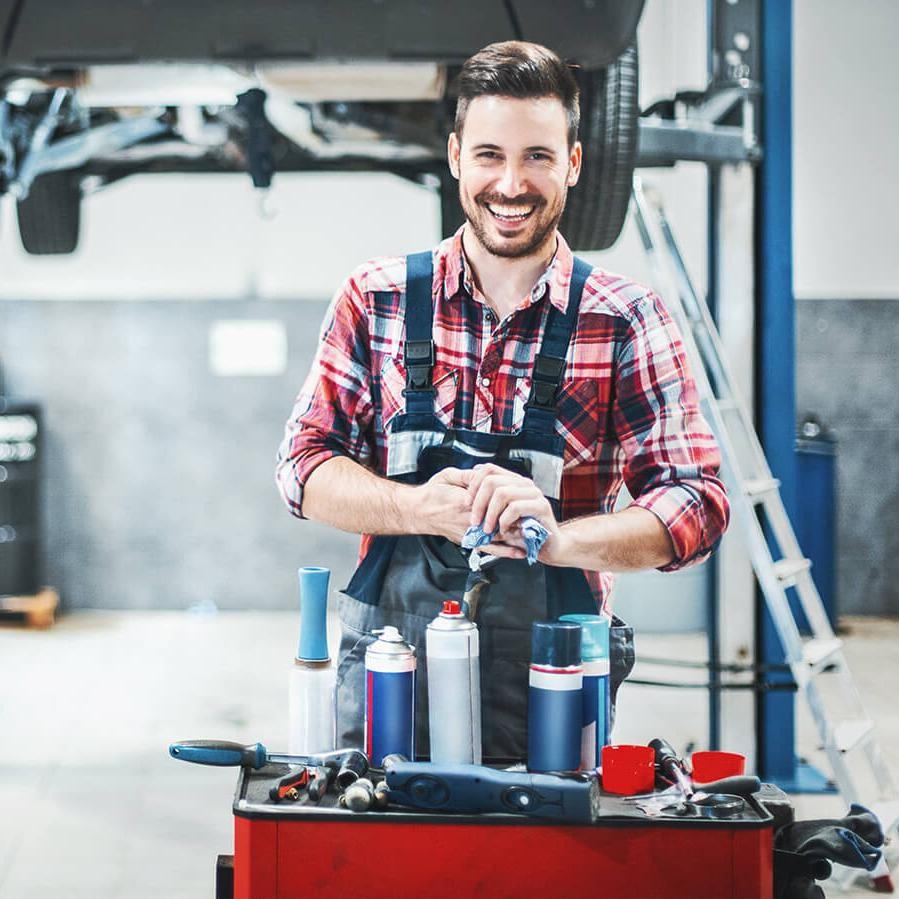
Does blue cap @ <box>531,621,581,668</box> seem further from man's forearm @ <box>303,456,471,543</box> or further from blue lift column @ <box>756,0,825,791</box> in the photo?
blue lift column @ <box>756,0,825,791</box>

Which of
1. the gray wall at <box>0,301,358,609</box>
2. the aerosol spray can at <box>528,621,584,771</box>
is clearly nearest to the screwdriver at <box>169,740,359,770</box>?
the aerosol spray can at <box>528,621,584,771</box>

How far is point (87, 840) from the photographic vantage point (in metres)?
3.13

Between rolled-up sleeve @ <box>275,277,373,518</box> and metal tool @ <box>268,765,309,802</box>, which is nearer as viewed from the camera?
metal tool @ <box>268,765,309,802</box>

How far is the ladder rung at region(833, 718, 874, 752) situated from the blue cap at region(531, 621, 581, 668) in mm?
2111

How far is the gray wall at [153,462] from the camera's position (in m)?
6.45

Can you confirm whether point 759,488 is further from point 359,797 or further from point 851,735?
point 359,797

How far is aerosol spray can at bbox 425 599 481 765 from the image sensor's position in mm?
1285

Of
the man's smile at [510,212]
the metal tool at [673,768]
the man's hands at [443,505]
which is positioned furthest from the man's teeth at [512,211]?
the metal tool at [673,768]

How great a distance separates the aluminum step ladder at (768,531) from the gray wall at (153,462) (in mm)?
3194

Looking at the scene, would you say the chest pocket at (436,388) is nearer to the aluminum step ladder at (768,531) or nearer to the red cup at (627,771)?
the red cup at (627,771)

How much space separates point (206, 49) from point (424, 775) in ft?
6.03

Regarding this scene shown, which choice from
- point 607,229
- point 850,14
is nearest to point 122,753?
point 607,229

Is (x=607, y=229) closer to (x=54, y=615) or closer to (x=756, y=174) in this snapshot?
(x=756, y=174)

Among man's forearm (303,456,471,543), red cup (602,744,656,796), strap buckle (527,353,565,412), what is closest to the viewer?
red cup (602,744,656,796)
